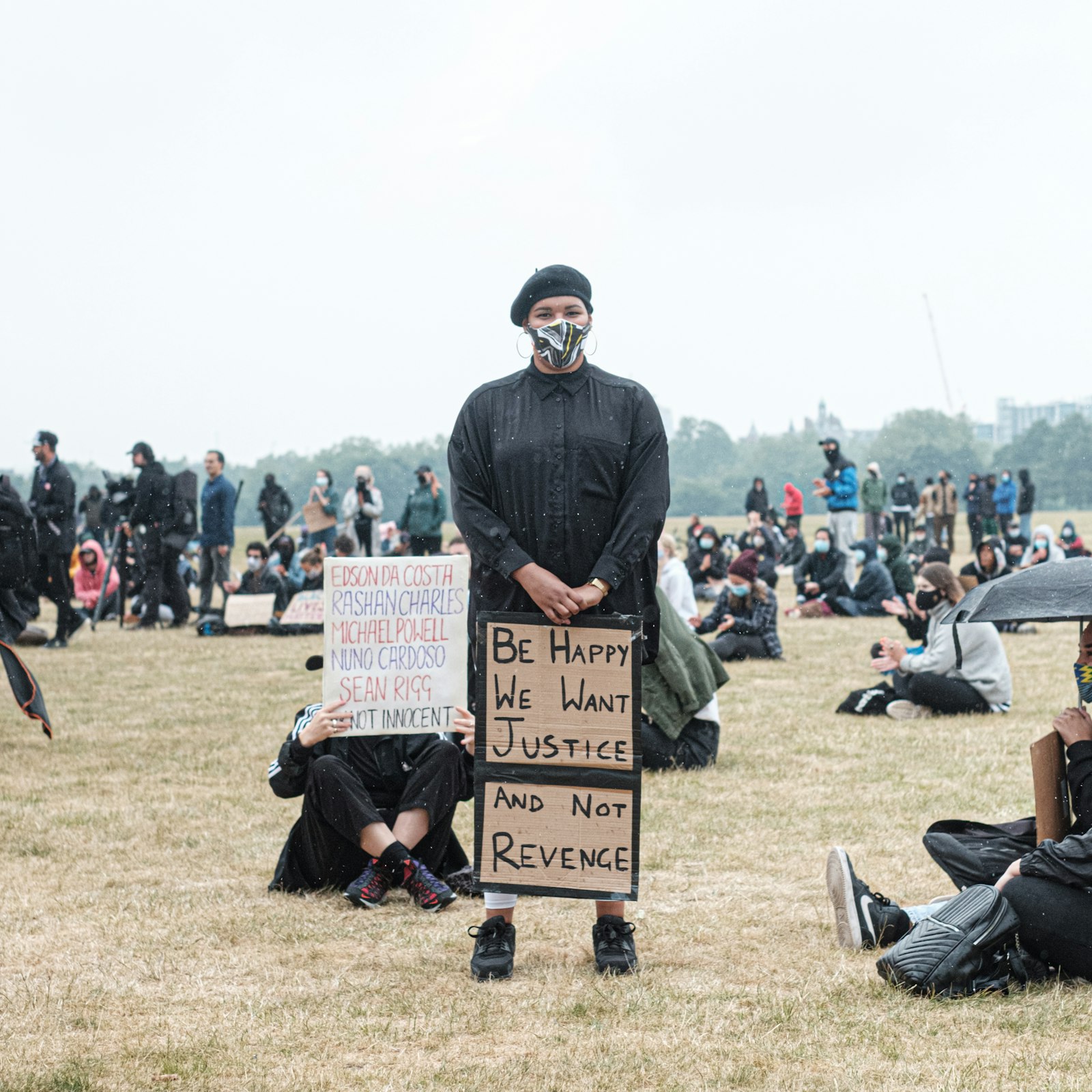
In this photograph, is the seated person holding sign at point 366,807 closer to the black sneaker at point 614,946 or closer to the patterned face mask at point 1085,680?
the black sneaker at point 614,946

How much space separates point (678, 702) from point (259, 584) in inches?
444

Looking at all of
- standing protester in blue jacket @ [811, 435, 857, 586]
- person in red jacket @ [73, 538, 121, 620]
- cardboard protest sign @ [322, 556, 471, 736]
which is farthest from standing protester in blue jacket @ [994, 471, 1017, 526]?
cardboard protest sign @ [322, 556, 471, 736]

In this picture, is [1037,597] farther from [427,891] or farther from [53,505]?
[53,505]

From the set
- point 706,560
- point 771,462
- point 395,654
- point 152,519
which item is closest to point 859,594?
point 706,560

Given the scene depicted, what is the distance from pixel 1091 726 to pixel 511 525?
6.08 ft

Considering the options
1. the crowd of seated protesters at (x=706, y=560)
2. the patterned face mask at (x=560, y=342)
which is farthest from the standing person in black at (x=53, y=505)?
the patterned face mask at (x=560, y=342)

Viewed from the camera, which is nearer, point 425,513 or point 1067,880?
point 1067,880

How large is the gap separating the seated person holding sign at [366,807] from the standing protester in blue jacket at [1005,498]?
25.3 m

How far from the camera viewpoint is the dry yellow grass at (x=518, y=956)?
3900mm

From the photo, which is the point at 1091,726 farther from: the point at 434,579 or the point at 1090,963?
the point at 434,579

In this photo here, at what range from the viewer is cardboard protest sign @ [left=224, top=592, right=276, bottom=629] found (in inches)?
722

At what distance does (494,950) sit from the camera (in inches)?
188

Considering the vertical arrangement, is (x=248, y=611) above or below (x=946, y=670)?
above

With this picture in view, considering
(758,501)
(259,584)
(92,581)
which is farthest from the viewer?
(758,501)
